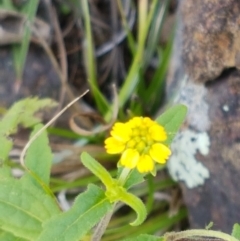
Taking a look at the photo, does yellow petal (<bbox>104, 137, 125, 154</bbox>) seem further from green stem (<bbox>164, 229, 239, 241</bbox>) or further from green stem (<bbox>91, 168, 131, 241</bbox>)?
green stem (<bbox>164, 229, 239, 241</bbox>)

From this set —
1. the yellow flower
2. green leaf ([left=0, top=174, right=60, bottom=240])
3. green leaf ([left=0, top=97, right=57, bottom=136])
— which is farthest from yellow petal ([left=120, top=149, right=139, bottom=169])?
green leaf ([left=0, top=97, right=57, bottom=136])

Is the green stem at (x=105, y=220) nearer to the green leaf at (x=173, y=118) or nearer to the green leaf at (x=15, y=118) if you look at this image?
the green leaf at (x=173, y=118)

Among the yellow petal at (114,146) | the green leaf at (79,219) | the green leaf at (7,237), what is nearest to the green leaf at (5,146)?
the green leaf at (7,237)

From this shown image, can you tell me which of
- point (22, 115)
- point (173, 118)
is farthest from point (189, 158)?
point (22, 115)

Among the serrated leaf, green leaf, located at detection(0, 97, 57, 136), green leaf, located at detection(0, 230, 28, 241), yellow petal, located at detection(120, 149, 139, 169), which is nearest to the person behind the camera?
yellow petal, located at detection(120, 149, 139, 169)

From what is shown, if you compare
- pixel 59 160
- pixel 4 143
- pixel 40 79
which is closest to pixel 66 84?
pixel 40 79

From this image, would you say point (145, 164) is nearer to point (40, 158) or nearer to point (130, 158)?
point (130, 158)

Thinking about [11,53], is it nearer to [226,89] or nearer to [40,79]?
[40,79]

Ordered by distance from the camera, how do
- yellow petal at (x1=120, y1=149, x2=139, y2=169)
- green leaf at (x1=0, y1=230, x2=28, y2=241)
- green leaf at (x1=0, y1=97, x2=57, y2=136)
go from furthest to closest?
green leaf at (x1=0, y1=97, x2=57, y2=136)
green leaf at (x1=0, y1=230, x2=28, y2=241)
yellow petal at (x1=120, y1=149, x2=139, y2=169)
